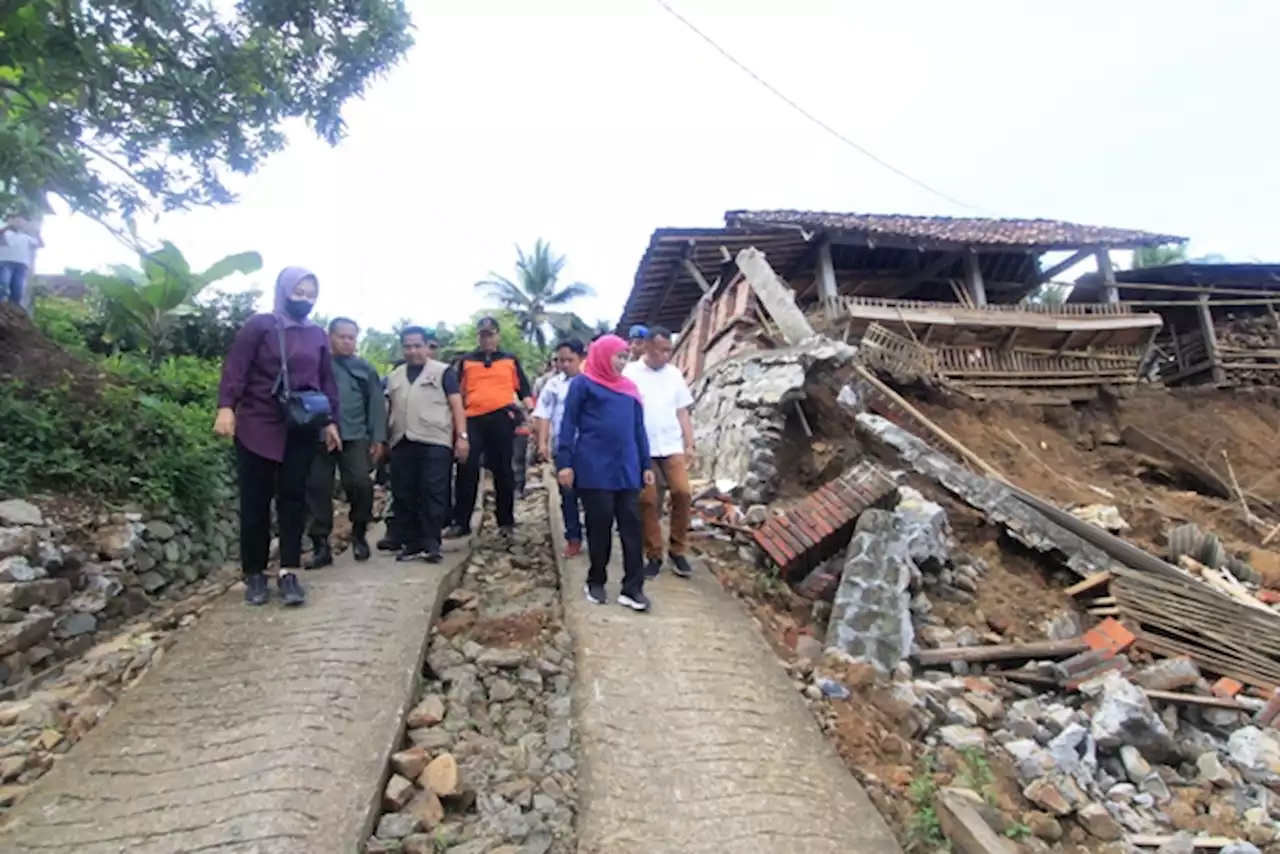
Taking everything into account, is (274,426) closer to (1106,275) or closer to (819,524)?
(819,524)

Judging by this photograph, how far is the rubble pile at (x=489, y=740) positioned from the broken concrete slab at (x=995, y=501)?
12.4 feet

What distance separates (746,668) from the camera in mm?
3693

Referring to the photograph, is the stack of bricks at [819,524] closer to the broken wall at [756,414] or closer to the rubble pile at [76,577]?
the broken wall at [756,414]

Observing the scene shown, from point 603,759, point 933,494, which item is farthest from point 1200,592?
point 603,759

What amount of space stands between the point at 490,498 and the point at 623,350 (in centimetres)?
412

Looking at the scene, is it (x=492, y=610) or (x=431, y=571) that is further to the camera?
(x=431, y=571)

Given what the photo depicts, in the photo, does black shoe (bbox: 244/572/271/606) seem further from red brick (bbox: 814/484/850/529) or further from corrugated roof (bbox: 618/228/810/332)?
corrugated roof (bbox: 618/228/810/332)

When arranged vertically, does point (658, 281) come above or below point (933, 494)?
above

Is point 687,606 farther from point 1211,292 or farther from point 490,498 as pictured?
point 1211,292

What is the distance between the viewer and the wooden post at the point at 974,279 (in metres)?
12.0

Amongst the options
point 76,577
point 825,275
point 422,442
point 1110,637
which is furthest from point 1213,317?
point 76,577

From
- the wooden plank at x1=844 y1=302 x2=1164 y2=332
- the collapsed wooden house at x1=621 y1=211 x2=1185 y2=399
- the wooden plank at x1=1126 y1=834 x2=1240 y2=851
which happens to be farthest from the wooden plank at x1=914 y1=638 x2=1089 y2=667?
the wooden plank at x1=844 y1=302 x2=1164 y2=332

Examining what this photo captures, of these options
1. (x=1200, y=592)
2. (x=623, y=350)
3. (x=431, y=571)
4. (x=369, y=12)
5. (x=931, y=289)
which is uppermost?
(x=369, y=12)

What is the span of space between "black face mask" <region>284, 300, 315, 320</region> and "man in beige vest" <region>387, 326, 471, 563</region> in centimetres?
101
